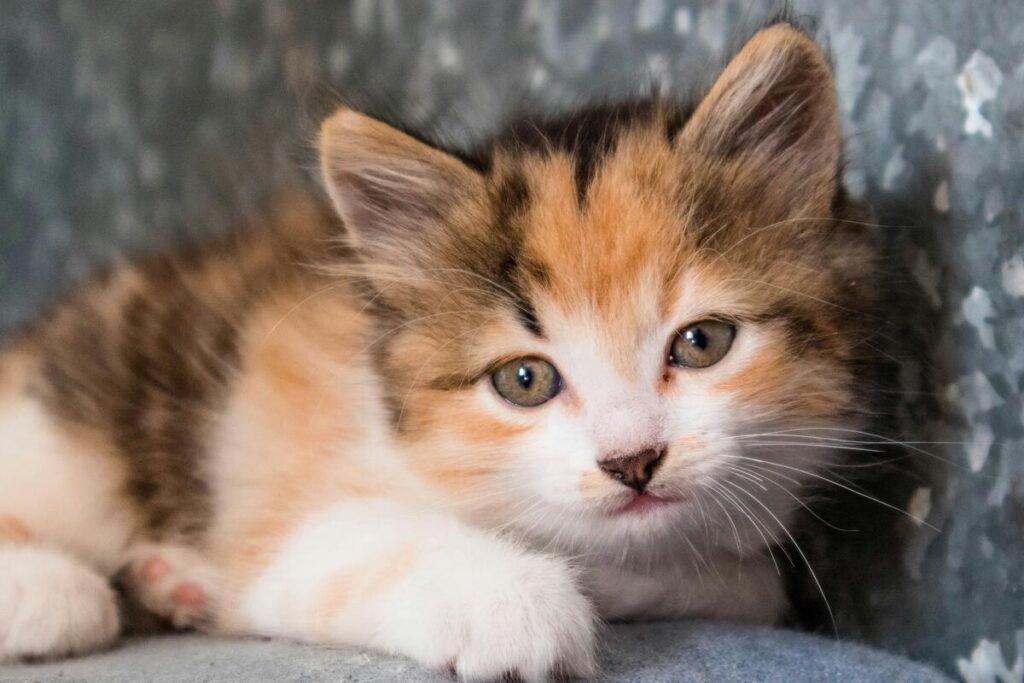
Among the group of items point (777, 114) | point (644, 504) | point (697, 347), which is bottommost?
point (644, 504)

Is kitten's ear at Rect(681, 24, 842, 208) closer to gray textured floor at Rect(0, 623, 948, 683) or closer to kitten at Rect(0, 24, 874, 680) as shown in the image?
kitten at Rect(0, 24, 874, 680)

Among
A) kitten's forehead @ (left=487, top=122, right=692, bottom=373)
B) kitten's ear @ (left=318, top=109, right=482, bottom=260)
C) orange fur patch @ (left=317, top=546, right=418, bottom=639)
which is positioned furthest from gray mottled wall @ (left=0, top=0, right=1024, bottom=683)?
orange fur patch @ (left=317, top=546, right=418, bottom=639)

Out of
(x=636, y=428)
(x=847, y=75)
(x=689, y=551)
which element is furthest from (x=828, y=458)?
(x=847, y=75)

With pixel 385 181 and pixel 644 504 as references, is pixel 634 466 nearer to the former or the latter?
pixel 644 504

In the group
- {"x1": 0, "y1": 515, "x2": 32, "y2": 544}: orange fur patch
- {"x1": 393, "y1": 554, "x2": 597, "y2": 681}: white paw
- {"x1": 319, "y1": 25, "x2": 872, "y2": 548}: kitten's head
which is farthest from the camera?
{"x1": 0, "y1": 515, "x2": 32, "y2": 544}: orange fur patch

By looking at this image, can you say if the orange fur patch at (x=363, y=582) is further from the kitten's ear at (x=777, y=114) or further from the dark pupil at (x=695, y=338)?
the kitten's ear at (x=777, y=114)

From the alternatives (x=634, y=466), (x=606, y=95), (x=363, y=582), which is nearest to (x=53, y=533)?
(x=363, y=582)
